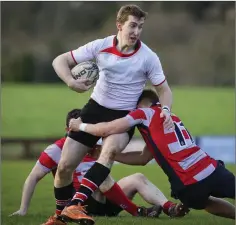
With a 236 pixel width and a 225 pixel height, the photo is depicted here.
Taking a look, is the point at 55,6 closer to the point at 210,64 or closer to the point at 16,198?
the point at 210,64

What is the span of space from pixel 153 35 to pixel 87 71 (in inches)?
1574

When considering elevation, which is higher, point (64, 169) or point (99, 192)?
point (64, 169)

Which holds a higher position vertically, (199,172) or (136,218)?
(199,172)

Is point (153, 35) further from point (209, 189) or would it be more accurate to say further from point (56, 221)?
point (209, 189)

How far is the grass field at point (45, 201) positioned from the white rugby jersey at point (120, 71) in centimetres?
120

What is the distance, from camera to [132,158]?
26.4 ft

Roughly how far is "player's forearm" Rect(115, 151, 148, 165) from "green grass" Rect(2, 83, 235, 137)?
1033 inches

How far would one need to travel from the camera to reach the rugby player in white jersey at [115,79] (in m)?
7.36

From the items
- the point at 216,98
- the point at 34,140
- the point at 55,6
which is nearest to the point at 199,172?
the point at 34,140

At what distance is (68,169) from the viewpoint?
7.62 metres

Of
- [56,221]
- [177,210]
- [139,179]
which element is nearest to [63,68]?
[56,221]

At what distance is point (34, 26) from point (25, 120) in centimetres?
1063

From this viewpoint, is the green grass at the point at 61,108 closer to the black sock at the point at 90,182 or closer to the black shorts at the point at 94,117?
the black shorts at the point at 94,117

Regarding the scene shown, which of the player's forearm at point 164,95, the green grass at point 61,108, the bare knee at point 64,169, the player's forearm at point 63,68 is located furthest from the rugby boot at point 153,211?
the green grass at point 61,108
